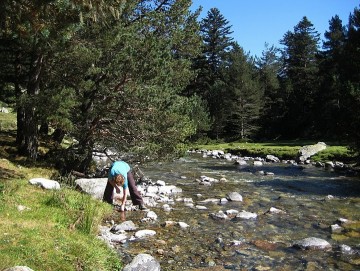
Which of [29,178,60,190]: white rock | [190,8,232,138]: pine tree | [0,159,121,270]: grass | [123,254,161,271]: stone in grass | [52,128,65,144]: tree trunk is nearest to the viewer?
[0,159,121,270]: grass

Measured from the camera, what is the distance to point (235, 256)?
31.4ft

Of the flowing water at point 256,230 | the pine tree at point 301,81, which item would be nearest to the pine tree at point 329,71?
the pine tree at point 301,81

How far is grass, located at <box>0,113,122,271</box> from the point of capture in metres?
6.95

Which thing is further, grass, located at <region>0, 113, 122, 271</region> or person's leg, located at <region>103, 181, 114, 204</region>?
person's leg, located at <region>103, 181, 114, 204</region>

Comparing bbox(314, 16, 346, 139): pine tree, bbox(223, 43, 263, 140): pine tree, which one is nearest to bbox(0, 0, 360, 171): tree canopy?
bbox(314, 16, 346, 139): pine tree

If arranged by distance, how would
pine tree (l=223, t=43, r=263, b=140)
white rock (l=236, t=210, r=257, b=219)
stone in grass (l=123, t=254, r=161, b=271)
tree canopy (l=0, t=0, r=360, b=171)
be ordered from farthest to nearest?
pine tree (l=223, t=43, r=263, b=140) → white rock (l=236, t=210, r=257, b=219) → tree canopy (l=0, t=0, r=360, b=171) → stone in grass (l=123, t=254, r=161, b=271)

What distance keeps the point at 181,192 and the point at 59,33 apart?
956 cm

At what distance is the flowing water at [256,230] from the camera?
9211mm

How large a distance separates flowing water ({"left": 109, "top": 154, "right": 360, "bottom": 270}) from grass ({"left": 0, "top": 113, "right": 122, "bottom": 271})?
1107 millimetres

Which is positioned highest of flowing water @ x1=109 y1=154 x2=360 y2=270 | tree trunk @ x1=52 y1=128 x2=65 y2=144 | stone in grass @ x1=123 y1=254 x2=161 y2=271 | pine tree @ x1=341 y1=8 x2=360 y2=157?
pine tree @ x1=341 y1=8 x2=360 y2=157

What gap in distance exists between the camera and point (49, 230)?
8398 mm

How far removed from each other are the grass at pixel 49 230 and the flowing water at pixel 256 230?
1.11 meters

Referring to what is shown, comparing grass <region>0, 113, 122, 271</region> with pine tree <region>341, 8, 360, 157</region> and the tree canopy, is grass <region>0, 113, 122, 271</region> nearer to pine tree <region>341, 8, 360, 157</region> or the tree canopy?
the tree canopy

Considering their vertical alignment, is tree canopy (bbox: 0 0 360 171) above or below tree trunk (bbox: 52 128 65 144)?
above
